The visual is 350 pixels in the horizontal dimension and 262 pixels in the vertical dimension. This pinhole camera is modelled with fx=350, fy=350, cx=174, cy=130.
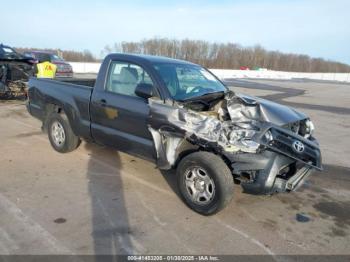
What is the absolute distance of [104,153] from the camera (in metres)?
6.57

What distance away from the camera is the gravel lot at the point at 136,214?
3.60m

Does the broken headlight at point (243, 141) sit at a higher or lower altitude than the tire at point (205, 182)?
higher

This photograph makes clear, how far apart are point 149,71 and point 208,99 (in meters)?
0.92

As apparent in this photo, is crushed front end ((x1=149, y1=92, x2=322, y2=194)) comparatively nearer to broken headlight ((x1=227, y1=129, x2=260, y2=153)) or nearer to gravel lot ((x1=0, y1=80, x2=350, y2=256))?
broken headlight ((x1=227, y1=129, x2=260, y2=153))

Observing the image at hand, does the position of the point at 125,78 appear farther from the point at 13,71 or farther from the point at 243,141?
the point at 13,71

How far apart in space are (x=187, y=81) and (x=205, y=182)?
1676 millimetres

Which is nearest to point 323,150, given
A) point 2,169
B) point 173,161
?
point 173,161

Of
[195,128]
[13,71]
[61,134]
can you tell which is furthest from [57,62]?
[195,128]

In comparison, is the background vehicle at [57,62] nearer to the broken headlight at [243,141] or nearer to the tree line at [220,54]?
the broken headlight at [243,141]

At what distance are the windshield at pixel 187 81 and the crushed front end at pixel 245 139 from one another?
0.27m

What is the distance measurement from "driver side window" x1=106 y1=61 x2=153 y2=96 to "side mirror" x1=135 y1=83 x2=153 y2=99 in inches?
7.6

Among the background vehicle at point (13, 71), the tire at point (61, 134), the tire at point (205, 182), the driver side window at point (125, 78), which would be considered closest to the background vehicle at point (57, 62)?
the background vehicle at point (13, 71)

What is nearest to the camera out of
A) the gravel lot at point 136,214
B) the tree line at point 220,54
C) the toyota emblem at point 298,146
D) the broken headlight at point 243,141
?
the gravel lot at point 136,214

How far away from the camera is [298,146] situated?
4152 mm
